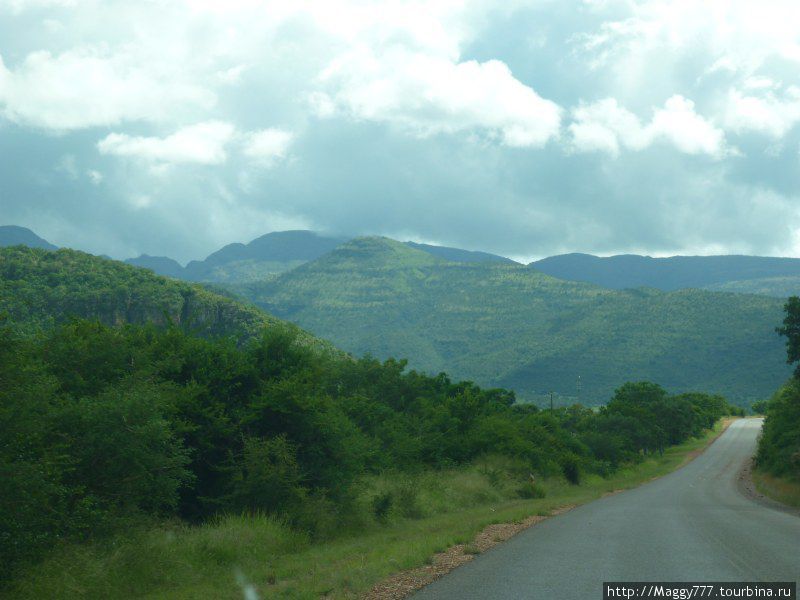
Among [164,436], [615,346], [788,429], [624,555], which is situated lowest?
[788,429]

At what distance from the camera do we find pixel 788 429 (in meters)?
52.4

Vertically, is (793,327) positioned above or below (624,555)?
above

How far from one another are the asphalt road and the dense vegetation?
17.4 m

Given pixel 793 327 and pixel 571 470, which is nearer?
pixel 793 327

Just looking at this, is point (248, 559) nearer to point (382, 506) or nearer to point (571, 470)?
point (382, 506)

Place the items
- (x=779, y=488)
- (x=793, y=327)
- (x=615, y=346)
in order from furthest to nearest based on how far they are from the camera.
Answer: (x=615, y=346)
(x=779, y=488)
(x=793, y=327)

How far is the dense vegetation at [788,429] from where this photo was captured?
38.7 meters

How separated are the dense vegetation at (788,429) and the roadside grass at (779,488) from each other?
46 cm

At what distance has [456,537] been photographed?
1673 cm

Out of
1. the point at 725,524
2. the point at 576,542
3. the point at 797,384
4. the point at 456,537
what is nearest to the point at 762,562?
the point at 576,542

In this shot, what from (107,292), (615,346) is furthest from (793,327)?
(615,346)

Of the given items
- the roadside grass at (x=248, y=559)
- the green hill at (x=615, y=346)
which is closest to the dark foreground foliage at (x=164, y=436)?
the roadside grass at (x=248, y=559)

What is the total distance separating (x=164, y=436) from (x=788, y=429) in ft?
160

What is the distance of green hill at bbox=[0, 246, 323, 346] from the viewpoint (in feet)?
242
